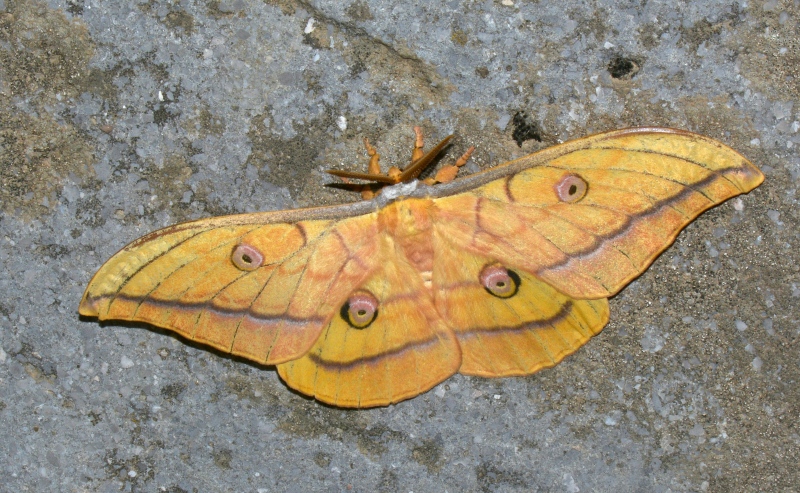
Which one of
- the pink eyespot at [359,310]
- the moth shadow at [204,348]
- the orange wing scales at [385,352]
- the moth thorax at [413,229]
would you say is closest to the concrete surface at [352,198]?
the moth shadow at [204,348]

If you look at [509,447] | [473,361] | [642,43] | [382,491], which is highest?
[642,43]

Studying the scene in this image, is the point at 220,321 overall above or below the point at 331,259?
below

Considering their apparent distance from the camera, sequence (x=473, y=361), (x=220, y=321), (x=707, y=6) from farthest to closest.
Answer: (x=707, y=6), (x=473, y=361), (x=220, y=321)

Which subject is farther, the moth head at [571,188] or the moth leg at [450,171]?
the moth leg at [450,171]

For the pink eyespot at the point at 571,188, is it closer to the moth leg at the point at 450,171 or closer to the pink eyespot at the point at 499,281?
the pink eyespot at the point at 499,281

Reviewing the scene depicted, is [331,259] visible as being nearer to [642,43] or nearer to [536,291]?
[536,291]

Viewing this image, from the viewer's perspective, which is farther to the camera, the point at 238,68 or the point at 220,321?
the point at 238,68

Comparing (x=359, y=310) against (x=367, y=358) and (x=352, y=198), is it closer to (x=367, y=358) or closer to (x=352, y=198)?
(x=367, y=358)

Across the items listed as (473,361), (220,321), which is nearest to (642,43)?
(473,361)
